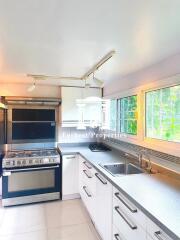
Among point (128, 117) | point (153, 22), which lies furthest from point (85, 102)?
point (153, 22)

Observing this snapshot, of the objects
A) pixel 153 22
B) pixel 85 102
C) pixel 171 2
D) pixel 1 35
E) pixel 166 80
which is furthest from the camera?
pixel 85 102

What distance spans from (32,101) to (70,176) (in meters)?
1.45

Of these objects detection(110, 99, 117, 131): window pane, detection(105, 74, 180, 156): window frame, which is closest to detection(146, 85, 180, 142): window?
detection(105, 74, 180, 156): window frame

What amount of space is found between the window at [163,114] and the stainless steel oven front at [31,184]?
166 centimetres

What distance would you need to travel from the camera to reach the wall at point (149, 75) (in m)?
1.86

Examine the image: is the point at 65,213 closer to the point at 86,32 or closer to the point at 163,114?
the point at 163,114

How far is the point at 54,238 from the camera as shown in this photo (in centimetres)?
221

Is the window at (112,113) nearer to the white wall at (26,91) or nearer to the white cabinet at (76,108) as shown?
the white cabinet at (76,108)

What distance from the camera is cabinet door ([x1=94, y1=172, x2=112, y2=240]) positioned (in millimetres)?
1852

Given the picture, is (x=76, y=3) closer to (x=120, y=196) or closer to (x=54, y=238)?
(x=120, y=196)

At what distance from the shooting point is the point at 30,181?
9.80 ft

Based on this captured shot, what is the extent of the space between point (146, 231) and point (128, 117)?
1887 millimetres

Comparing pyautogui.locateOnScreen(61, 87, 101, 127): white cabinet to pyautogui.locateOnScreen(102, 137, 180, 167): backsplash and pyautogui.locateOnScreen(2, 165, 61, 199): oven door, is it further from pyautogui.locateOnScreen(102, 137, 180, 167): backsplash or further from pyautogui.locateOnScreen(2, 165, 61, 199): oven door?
pyautogui.locateOnScreen(2, 165, 61, 199): oven door

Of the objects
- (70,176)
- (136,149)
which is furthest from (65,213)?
(136,149)
